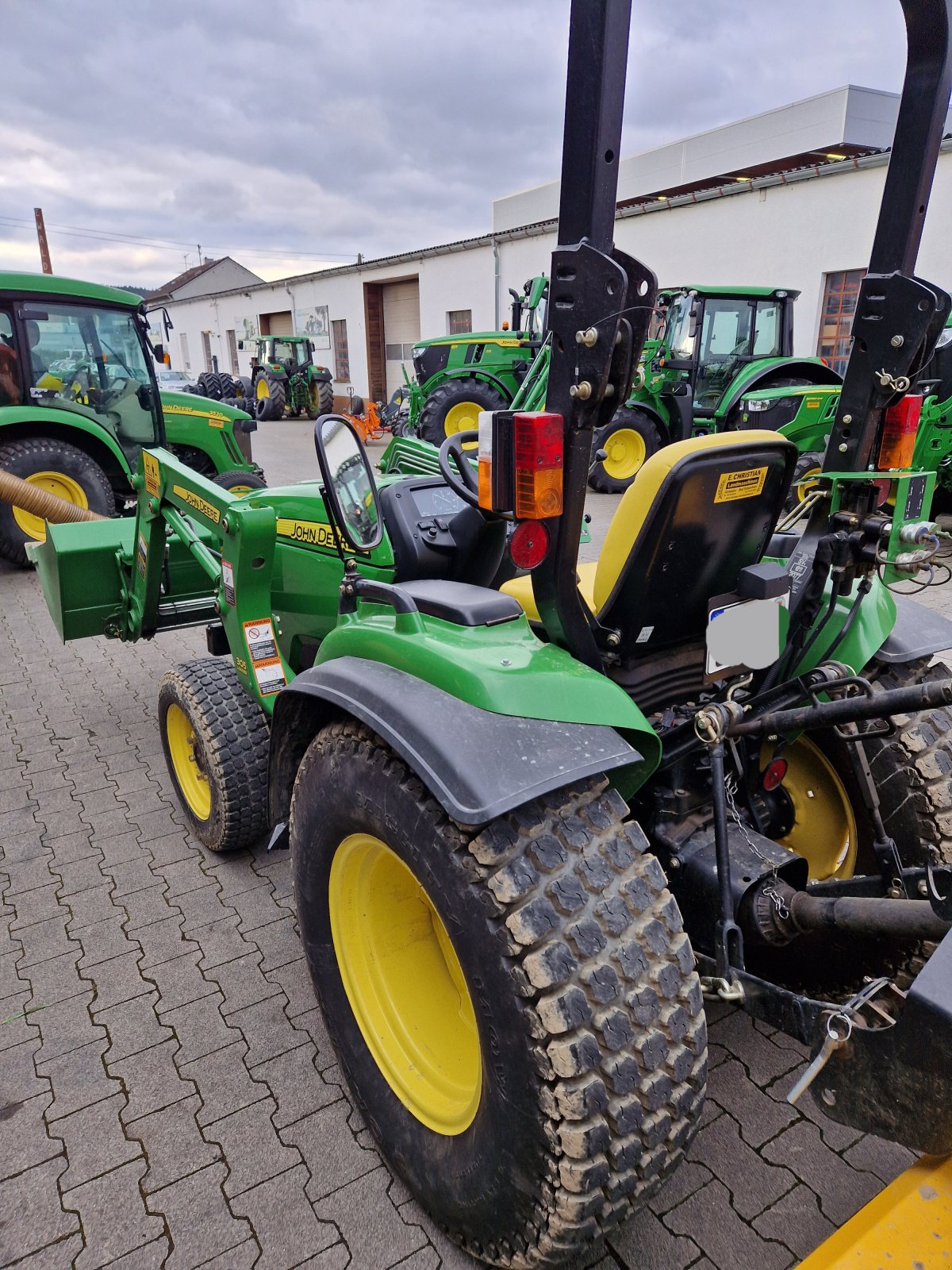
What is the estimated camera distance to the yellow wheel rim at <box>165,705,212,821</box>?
10.5 feet

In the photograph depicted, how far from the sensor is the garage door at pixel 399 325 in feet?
78.2

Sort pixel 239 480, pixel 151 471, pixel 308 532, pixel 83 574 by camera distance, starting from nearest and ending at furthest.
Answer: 1. pixel 308 532
2. pixel 151 471
3. pixel 83 574
4. pixel 239 480

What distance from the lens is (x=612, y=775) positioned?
1.64 meters

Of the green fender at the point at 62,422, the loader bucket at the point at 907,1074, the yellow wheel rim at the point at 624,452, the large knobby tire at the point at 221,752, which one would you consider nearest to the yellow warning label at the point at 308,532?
the large knobby tire at the point at 221,752

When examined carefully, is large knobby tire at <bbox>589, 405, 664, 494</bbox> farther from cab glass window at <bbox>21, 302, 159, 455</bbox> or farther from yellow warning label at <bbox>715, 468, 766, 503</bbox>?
yellow warning label at <bbox>715, 468, 766, 503</bbox>

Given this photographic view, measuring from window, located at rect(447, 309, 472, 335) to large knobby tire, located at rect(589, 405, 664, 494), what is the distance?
1136cm

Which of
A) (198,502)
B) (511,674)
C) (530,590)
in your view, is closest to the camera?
(511,674)

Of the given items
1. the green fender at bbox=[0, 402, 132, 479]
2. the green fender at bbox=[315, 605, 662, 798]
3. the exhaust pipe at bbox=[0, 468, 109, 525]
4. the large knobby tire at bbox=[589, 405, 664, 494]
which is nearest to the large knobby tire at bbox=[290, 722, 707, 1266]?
the green fender at bbox=[315, 605, 662, 798]

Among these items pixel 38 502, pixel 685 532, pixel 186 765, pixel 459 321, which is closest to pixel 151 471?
pixel 186 765

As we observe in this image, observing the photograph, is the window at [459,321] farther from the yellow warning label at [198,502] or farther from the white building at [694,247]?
the yellow warning label at [198,502]

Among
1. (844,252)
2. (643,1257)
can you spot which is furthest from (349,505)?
A: (844,252)

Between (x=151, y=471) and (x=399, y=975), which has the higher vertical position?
(x=151, y=471)

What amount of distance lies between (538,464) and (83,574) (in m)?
3.09

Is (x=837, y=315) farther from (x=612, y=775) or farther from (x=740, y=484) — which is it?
(x=612, y=775)
